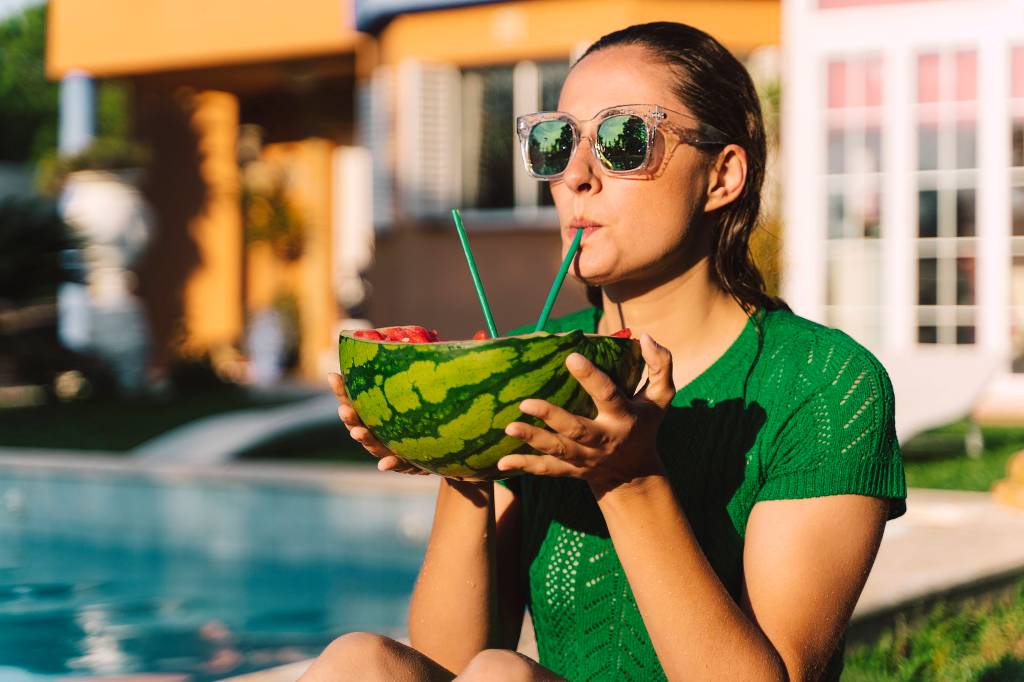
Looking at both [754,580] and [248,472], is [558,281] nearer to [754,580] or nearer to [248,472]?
[754,580]

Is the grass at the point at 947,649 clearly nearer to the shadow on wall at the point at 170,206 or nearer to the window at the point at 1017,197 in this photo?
the window at the point at 1017,197

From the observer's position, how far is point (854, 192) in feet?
38.4

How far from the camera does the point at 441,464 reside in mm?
1619

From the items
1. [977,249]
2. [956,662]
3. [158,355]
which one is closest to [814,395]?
[956,662]

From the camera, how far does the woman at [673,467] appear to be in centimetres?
163

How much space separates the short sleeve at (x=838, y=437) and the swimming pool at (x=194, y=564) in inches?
126

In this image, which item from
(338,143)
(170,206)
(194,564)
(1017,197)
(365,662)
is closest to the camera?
(365,662)

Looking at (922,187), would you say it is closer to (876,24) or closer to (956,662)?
(876,24)

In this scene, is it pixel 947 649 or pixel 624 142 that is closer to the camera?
pixel 624 142

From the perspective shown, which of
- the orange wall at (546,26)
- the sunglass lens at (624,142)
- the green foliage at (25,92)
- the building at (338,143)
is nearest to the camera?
the sunglass lens at (624,142)

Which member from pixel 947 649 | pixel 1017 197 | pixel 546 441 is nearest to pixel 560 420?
pixel 546 441

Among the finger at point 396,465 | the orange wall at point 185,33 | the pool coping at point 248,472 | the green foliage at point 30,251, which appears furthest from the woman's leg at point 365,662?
the orange wall at point 185,33

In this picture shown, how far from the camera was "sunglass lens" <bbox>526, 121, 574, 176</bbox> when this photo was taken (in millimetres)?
1978

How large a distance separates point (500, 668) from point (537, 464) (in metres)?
0.37
